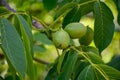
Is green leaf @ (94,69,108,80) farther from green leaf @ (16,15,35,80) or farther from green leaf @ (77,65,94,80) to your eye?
green leaf @ (16,15,35,80)

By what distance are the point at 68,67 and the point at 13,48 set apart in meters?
0.24

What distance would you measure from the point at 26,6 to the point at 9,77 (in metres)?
1.24

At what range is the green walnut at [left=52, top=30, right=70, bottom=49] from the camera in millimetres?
1638

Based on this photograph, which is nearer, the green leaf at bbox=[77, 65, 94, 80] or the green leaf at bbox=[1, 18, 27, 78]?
the green leaf at bbox=[1, 18, 27, 78]

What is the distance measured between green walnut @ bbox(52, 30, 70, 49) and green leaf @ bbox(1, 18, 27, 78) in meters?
0.25

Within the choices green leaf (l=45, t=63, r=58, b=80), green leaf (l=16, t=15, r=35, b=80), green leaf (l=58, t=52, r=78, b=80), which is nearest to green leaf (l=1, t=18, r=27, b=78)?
green leaf (l=16, t=15, r=35, b=80)

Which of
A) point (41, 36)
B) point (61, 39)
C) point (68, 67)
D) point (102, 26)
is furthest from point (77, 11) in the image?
point (41, 36)

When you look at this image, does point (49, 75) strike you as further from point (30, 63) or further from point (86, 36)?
point (30, 63)

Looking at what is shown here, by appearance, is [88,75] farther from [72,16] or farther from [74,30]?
[72,16]

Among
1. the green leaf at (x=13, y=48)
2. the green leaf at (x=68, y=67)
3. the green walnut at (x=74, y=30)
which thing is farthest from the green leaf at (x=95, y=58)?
the green leaf at (x=13, y=48)

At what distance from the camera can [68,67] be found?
59.6 inches

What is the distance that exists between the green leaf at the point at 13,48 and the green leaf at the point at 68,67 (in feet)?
Result: 0.69

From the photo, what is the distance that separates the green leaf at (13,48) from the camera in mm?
1337

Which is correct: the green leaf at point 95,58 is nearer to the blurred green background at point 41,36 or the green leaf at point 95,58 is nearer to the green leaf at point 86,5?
the green leaf at point 86,5
